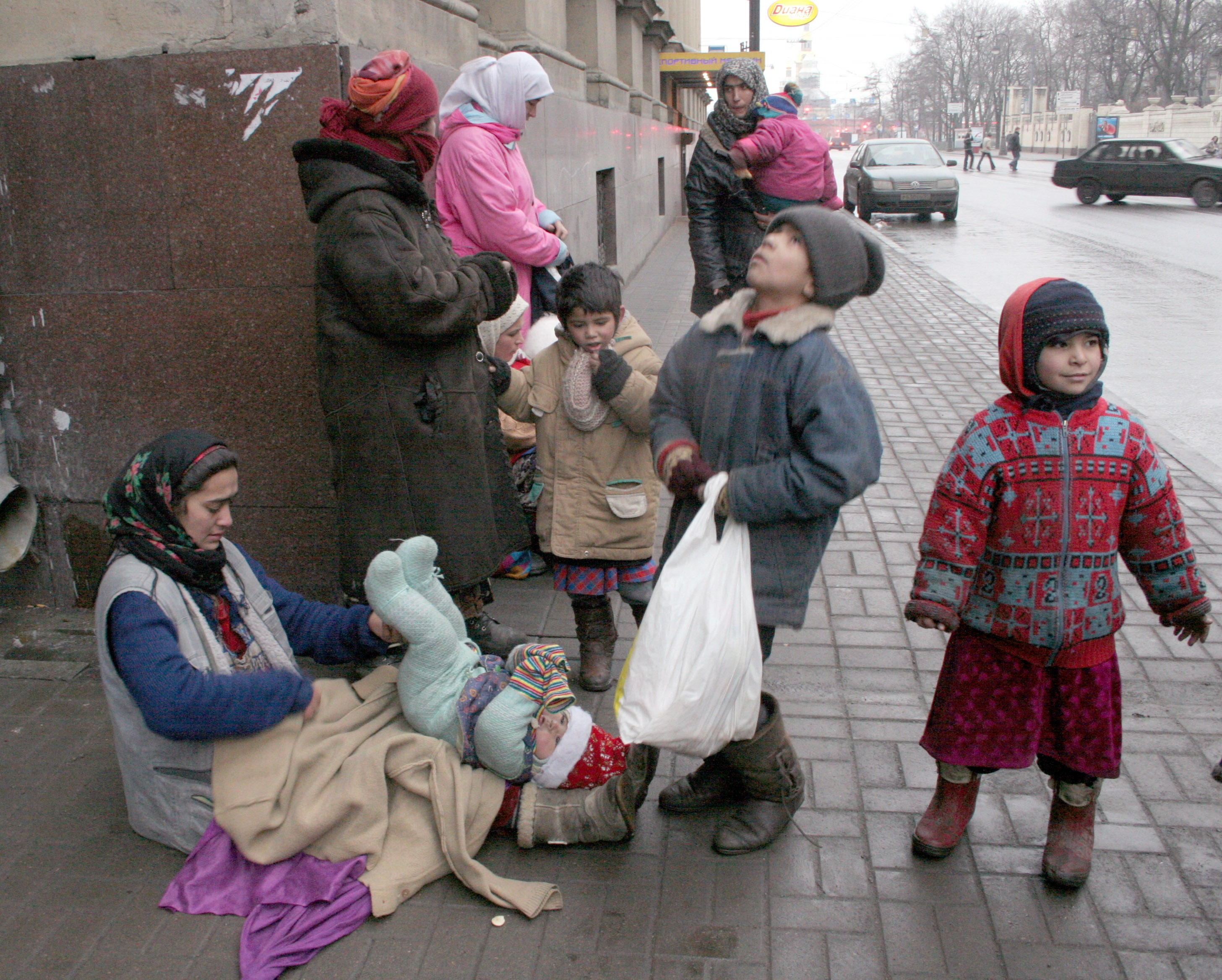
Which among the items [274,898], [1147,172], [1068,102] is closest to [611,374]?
[274,898]

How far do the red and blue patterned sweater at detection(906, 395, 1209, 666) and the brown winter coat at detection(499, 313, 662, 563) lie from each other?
124cm

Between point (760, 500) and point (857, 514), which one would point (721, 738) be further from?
point (857, 514)

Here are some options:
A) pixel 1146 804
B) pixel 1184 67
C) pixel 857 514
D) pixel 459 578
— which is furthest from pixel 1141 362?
pixel 1184 67

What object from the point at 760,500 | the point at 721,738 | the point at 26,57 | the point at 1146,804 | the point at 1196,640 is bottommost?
the point at 1146,804

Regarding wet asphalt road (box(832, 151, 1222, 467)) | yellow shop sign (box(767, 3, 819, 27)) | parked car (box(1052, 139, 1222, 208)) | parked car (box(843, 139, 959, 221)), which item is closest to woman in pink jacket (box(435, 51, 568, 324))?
wet asphalt road (box(832, 151, 1222, 467))

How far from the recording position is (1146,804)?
3.07 m

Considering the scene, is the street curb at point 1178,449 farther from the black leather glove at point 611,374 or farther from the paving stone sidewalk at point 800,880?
the paving stone sidewalk at point 800,880

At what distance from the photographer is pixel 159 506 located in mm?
2592

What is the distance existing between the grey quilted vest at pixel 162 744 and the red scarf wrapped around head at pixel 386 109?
132cm

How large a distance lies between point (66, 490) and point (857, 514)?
3.71m

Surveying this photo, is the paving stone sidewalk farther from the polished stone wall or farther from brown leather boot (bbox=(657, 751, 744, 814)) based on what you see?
the polished stone wall

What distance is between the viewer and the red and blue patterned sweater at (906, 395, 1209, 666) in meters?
2.50

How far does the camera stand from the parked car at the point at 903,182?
22094mm

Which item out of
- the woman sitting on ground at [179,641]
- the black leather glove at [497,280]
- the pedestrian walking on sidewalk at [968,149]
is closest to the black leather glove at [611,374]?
the black leather glove at [497,280]
